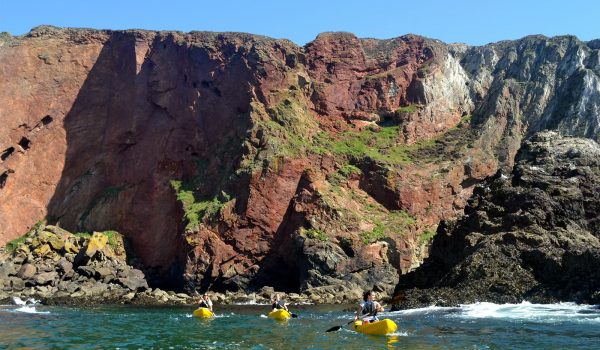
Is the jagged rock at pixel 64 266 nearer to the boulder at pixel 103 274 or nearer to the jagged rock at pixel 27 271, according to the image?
the jagged rock at pixel 27 271

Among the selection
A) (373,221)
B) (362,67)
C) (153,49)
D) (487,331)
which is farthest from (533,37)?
(487,331)

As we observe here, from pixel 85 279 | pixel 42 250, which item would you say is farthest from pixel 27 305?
pixel 42 250

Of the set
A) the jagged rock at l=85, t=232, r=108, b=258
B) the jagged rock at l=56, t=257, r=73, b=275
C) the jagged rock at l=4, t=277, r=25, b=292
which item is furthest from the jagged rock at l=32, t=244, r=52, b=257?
the jagged rock at l=85, t=232, r=108, b=258

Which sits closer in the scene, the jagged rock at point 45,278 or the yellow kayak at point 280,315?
the yellow kayak at point 280,315

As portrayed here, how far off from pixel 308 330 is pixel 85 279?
126 feet

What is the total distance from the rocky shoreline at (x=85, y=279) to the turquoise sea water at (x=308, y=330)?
13945 millimetres

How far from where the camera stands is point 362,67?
9256 cm

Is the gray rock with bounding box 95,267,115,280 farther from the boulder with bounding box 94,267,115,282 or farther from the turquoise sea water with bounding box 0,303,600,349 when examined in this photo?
the turquoise sea water with bounding box 0,303,600,349

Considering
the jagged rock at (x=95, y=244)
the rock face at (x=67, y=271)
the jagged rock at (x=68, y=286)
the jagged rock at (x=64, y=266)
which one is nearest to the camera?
the rock face at (x=67, y=271)

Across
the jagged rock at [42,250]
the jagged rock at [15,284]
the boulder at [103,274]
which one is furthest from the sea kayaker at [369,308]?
the jagged rock at [42,250]

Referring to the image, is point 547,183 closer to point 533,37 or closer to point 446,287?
point 446,287

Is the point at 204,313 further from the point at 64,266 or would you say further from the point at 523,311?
the point at 64,266

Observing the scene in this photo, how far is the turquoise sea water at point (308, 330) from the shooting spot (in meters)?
25.7

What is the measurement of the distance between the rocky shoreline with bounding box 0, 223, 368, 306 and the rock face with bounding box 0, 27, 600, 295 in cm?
432
